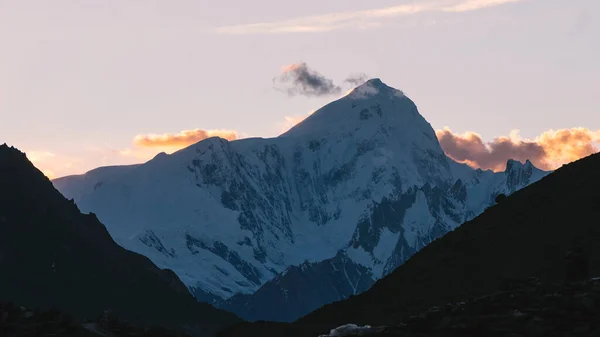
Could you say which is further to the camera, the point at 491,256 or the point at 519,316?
the point at 491,256

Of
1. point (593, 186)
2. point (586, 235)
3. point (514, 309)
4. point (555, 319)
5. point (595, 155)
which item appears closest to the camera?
point (555, 319)

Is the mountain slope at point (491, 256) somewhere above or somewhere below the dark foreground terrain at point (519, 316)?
above

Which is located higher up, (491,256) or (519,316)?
(491,256)

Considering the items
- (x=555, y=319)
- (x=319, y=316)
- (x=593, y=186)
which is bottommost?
(x=555, y=319)

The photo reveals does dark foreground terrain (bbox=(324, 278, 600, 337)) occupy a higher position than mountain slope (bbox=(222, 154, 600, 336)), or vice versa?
mountain slope (bbox=(222, 154, 600, 336))

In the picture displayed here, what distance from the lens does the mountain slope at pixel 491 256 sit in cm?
7525

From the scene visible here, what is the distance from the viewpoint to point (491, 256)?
7944cm

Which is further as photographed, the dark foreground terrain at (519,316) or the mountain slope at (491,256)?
the mountain slope at (491,256)

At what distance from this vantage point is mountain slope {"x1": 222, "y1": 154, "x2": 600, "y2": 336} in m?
75.2

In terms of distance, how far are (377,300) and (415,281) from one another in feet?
7.09

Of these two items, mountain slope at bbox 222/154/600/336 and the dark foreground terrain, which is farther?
mountain slope at bbox 222/154/600/336

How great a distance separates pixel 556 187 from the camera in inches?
3371

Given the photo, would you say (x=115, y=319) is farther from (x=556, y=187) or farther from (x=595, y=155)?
(x=595, y=155)

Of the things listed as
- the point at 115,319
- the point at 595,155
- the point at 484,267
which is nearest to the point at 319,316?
the point at 484,267
